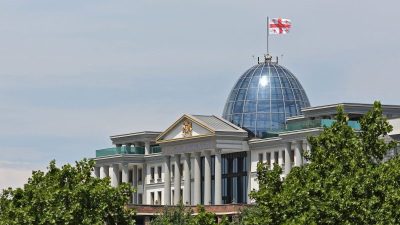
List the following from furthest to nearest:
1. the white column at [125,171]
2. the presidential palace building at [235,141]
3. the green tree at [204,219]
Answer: the white column at [125,171]
the presidential palace building at [235,141]
the green tree at [204,219]

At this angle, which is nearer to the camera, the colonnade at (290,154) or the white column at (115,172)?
the colonnade at (290,154)

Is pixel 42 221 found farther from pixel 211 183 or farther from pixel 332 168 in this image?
pixel 211 183

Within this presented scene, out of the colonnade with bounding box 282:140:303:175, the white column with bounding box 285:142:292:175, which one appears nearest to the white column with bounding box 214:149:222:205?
the colonnade with bounding box 282:140:303:175

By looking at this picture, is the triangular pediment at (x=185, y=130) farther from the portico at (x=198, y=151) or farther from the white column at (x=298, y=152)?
the white column at (x=298, y=152)

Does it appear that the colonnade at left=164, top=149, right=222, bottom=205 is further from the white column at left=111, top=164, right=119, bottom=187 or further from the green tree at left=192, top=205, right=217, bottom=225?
the green tree at left=192, top=205, right=217, bottom=225

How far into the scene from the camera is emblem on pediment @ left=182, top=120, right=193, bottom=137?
594 feet

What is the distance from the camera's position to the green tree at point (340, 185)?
3649 inches

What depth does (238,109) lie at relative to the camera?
18475cm

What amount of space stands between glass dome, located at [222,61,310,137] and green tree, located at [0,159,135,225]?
7417 cm

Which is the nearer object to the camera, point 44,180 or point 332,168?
point 332,168

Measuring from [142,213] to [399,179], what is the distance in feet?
249

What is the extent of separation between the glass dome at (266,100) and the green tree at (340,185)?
82.3 metres

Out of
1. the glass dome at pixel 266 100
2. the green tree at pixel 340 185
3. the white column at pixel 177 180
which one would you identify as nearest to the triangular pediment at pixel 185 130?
the white column at pixel 177 180

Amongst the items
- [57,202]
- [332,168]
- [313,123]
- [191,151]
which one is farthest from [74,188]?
[191,151]
